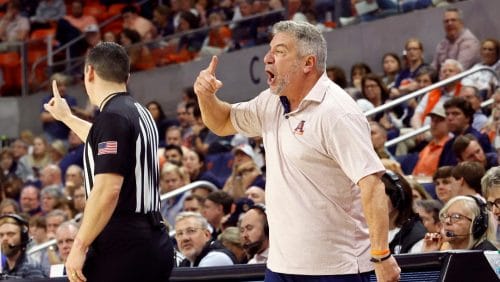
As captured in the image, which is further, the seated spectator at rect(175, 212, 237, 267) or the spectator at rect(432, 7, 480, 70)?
the spectator at rect(432, 7, 480, 70)

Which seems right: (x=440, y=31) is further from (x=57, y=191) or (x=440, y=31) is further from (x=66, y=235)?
(x=66, y=235)

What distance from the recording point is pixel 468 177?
821cm

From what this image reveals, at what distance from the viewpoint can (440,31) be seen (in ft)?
42.1

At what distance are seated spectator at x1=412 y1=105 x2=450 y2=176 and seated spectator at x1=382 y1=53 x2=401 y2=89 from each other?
2125 millimetres

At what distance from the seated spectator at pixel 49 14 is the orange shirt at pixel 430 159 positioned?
31.8ft

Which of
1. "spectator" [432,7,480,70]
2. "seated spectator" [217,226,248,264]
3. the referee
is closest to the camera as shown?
the referee

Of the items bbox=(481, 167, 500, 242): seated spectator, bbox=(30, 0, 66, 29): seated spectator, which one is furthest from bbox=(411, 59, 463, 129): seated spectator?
bbox=(30, 0, 66, 29): seated spectator

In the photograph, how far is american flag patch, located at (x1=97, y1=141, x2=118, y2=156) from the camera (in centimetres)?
485

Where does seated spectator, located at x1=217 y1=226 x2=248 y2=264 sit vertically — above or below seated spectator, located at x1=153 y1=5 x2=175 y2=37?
below

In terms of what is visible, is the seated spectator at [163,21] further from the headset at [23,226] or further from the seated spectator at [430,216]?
the seated spectator at [430,216]

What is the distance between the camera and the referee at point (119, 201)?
4.78 metres

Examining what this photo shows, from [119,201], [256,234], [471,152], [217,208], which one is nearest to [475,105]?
[471,152]

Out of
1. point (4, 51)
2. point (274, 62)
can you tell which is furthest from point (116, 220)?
point (4, 51)

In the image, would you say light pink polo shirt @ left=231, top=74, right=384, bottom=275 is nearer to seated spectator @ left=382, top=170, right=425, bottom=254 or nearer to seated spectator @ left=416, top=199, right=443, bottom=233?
seated spectator @ left=382, top=170, right=425, bottom=254
